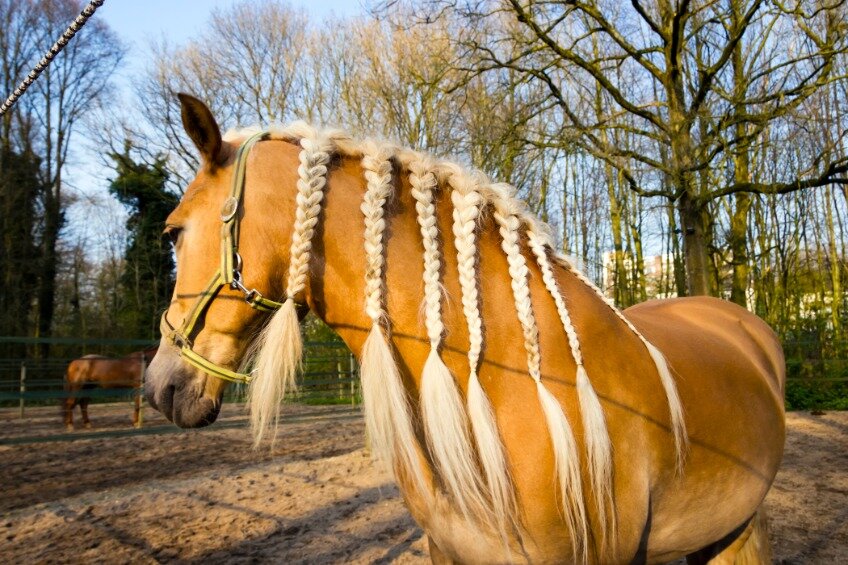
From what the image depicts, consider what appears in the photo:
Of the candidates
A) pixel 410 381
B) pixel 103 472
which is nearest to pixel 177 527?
pixel 103 472

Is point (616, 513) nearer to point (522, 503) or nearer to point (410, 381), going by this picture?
point (522, 503)

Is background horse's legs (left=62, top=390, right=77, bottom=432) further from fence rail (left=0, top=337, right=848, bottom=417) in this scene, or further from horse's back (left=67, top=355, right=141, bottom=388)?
horse's back (left=67, top=355, right=141, bottom=388)

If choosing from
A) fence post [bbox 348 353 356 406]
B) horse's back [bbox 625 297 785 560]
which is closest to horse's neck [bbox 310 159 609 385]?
horse's back [bbox 625 297 785 560]

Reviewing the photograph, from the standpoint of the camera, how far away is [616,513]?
1497mm

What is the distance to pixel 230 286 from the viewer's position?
1464 millimetres

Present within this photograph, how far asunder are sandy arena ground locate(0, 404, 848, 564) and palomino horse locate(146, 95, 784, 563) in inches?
106

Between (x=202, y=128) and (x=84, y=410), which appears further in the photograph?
(x=84, y=410)

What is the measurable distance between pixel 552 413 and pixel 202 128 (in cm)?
116

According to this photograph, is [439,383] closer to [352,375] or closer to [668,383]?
[668,383]

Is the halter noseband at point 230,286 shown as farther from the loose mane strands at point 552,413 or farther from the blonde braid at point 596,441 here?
the blonde braid at point 596,441

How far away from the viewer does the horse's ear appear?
1436 millimetres

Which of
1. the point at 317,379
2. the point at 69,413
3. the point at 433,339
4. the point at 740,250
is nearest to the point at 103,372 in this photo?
the point at 69,413

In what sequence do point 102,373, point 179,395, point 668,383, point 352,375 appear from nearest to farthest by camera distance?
point 179,395
point 668,383
point 102,373
point 352,375

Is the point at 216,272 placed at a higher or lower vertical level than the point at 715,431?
higher
